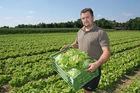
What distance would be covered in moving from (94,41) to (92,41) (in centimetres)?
4

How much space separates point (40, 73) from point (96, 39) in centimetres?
383

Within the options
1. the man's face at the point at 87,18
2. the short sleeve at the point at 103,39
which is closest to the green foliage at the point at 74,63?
the short sleeve at the point at 103,39

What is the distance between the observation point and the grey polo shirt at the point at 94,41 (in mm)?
2277

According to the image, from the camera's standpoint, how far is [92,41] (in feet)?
7.95

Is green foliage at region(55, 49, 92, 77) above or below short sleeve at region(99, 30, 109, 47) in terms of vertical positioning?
below

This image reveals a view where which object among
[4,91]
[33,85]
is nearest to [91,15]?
[33,85]

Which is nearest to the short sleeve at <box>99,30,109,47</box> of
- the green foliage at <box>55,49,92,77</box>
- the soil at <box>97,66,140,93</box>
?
the green foliage at <box>55,49,92,77</box>

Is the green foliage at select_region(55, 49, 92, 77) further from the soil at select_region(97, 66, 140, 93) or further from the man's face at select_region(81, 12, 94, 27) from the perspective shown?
the soil at select_region(97, 66, 140, 93)

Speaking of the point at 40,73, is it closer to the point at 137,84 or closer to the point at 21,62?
the point at 21,62

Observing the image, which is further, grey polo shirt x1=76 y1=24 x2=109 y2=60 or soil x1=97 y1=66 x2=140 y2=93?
soil x1=97 y1=66 x2=140 y2=93

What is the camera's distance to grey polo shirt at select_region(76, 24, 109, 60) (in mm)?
2277

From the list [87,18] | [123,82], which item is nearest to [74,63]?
[87,18]

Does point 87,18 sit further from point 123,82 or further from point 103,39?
point 123,82

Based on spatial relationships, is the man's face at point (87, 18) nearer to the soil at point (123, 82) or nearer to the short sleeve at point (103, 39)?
the short sleeve at point (103, 39)
